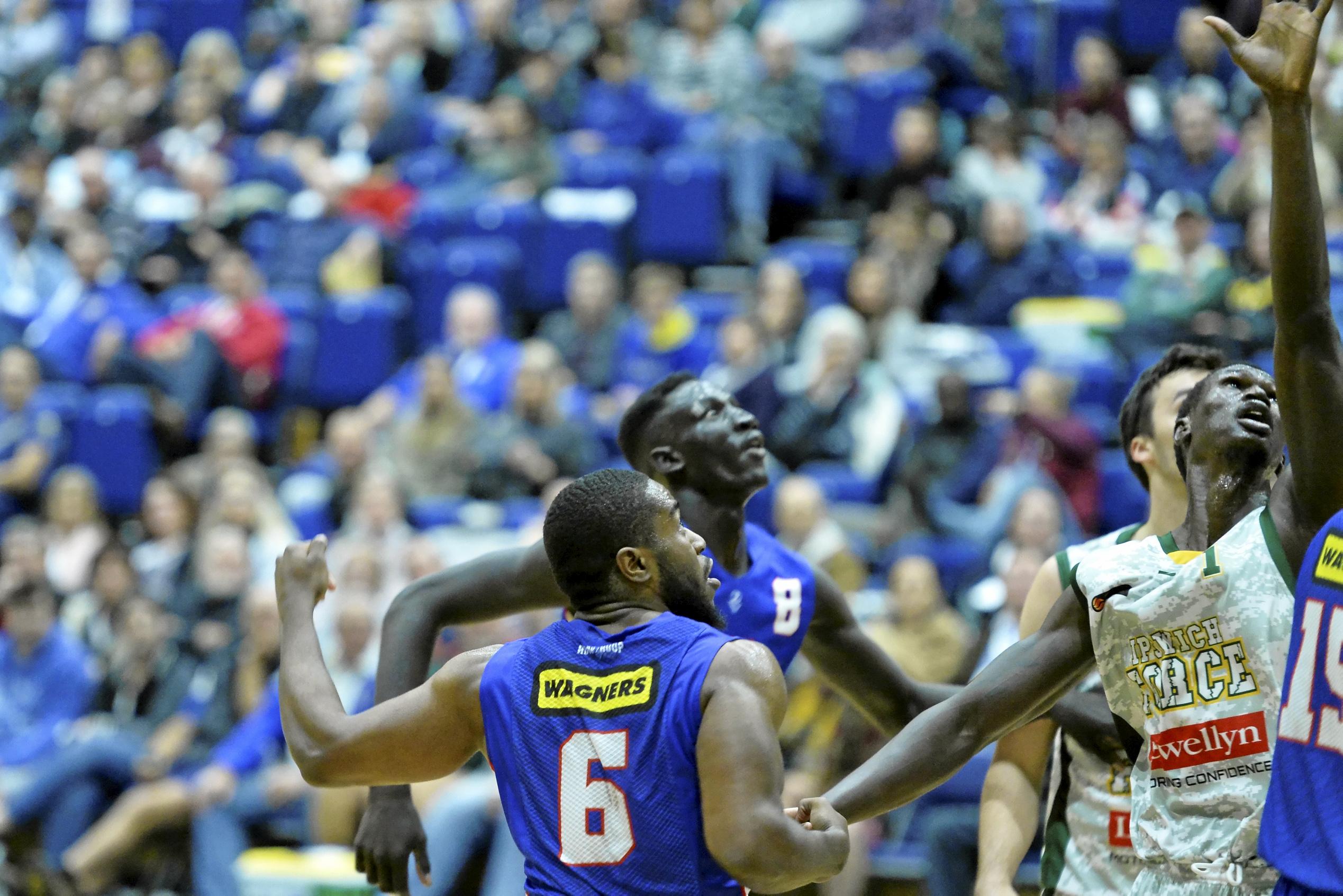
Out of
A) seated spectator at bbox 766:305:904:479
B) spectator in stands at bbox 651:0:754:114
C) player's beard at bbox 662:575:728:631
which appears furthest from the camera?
spectator in stands at bbox 651:0:754:114

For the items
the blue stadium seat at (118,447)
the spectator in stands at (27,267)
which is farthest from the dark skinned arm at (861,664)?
the spectator in stands at (27,267)

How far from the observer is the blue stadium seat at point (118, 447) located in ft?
37.3

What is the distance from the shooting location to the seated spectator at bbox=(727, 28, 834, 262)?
1170cm

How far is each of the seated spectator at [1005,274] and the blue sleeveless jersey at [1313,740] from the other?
7.67 meters

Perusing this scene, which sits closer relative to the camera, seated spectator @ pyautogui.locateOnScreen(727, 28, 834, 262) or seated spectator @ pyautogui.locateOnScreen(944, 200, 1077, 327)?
seated spectator @ pyautogui.locateOnScreen(944, 200, 1077, 327)

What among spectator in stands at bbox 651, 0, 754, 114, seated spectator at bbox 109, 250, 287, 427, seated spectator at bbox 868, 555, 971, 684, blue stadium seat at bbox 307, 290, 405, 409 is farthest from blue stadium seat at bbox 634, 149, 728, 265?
seated spectator at bbox 868, 555, 971, 684

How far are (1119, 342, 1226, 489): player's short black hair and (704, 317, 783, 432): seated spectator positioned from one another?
16.7ft

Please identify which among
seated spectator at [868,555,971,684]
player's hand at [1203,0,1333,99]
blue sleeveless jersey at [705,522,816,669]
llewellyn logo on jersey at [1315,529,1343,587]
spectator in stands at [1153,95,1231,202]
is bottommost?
seated spectator at [868,555,971,684]

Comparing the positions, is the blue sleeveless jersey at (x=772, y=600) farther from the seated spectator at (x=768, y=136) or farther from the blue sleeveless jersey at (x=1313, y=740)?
the seated spectator at (x=768, y=136)

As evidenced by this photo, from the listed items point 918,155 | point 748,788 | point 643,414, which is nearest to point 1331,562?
point 748,788

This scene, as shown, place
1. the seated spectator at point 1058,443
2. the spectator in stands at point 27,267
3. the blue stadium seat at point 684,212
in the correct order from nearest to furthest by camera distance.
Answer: the seated spectator at point 1058,443 < the blue stadium seat at point 684,212 < the spectator in stands at point 27,267

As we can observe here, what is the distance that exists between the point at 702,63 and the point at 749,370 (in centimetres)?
381

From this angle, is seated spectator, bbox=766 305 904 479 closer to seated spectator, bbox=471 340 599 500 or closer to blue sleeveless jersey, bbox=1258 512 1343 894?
seated spectator, bbox=471 340 599 500

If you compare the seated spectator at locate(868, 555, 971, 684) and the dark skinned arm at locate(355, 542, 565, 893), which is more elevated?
the dark skinned arm at locate(355, 542, 565, 893)
